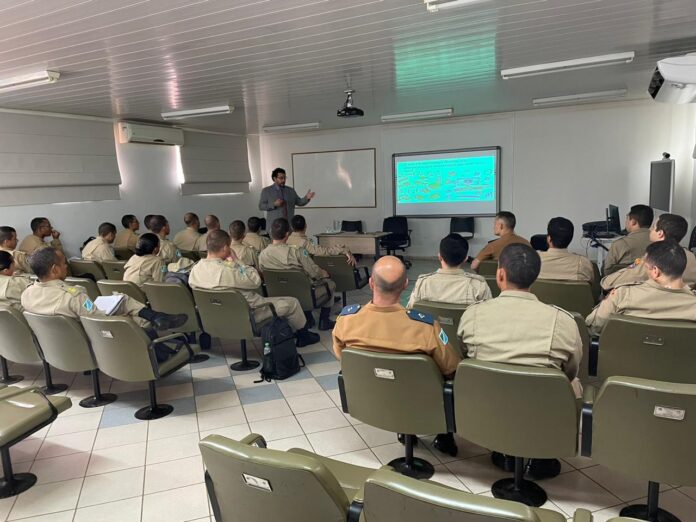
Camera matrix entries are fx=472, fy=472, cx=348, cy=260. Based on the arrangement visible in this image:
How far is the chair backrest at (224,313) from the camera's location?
12.4 ft

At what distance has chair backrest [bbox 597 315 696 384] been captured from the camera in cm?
228

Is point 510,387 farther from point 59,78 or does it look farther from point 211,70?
point 59,78

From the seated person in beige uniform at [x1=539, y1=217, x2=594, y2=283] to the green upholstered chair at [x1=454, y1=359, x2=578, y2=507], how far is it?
2071 mm

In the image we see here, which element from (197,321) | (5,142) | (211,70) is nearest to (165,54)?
(211,70)

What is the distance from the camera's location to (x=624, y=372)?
2.51 metres

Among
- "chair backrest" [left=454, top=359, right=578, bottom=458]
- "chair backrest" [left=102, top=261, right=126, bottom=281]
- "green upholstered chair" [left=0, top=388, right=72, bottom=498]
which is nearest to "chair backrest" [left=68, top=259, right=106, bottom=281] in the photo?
"chair backrest" [left=102, top=261, right=126, bottom=281]

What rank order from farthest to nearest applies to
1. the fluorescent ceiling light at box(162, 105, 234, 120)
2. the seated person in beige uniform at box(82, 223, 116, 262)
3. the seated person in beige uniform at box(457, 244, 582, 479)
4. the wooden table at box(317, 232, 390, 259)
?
1. the wooden table at box(317, 232, 390, 259)
2. the fluorescent ceiling light at box(162, 105, 234, 120)
3. the seated person in beige uniform at box(82, 223, 116, 262)
4. the seated person in beige uniform at box(457, 244, 582, 479)

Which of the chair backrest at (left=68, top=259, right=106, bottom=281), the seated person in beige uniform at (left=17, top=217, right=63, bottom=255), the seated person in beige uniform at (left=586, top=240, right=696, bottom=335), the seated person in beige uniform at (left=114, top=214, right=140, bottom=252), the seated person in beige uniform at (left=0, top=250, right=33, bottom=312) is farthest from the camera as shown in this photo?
the seated person in beige uniform at (left=114, top=214, right=140, bottom=252)

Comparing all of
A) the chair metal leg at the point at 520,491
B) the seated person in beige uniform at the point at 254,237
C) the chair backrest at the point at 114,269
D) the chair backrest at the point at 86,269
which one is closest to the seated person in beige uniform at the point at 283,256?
the seated person in beige uniform at the point at 254,237

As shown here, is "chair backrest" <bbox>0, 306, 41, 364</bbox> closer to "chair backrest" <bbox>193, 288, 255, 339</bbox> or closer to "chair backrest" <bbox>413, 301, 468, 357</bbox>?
"chair backrest" <bbox>193, 288, 255, 339</bbox>

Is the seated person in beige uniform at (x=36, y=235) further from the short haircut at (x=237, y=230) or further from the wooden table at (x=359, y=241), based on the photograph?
the wooden table at (x=359, y=241)

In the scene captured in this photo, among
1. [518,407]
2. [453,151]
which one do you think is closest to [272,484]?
[518,407]

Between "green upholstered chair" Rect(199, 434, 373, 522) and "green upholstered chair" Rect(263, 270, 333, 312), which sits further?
"green upholstered chair" Rect(263, 270, 333, 312)

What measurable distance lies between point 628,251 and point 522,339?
9.72ft
